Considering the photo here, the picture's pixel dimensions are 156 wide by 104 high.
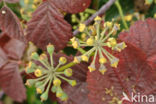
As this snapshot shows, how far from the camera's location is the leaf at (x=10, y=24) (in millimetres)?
685

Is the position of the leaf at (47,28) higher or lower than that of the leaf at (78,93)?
higher

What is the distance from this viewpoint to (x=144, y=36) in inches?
27.6

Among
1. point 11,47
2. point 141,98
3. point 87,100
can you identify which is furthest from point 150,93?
point 11,47

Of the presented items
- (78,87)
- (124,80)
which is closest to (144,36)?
(124,80)

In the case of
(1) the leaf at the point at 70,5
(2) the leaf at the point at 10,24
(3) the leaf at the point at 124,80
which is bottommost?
(3) the leaf at the point at 124,80

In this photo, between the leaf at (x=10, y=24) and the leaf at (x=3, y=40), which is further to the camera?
the leaf at (x=3, y=40)

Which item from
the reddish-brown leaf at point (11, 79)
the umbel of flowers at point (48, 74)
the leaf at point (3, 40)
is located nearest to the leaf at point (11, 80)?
the reddish-brown leaf at point (11, 79)

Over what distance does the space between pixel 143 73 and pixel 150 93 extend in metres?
0.06

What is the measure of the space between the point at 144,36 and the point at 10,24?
395mm

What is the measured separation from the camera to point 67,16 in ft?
3.42

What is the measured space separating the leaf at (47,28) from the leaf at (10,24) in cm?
4

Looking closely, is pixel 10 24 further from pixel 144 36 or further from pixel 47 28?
pixel 144 36

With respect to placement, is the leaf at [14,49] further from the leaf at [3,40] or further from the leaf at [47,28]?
the leaf at [47,28]

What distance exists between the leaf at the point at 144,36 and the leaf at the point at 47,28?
173mm
